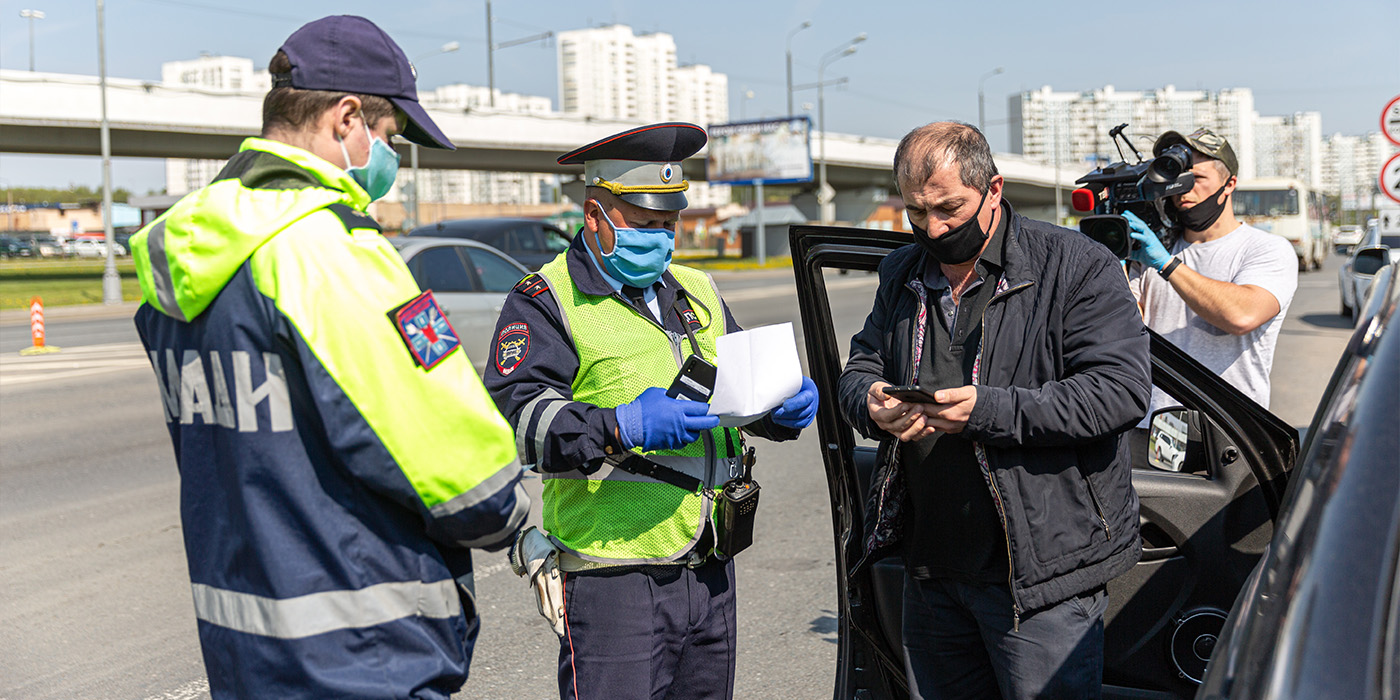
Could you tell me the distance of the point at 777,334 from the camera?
7.79ft

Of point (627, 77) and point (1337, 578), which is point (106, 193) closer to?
point (1337, 578)

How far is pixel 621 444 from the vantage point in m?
2.30

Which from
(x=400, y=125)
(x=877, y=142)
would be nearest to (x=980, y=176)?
(x=400, y=125)

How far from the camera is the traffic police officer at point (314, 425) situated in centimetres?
156

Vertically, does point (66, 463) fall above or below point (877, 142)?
below

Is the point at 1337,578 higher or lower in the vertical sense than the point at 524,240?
lower

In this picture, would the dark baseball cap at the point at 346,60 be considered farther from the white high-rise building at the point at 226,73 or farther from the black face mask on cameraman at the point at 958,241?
the white high-rise building at the point at 226,73

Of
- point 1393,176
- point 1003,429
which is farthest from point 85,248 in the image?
point 1003,429

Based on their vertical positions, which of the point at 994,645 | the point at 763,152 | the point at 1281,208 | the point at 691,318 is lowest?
the point at 994,645

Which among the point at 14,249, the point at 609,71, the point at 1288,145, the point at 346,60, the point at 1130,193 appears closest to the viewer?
the point at 346,60

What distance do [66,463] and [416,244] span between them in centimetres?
343

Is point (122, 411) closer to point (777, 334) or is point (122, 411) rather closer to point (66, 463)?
point (66, 463)

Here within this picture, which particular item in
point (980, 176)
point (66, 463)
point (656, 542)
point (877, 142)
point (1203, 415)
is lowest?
point (66, 463)

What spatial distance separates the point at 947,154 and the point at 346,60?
1.28 metres
